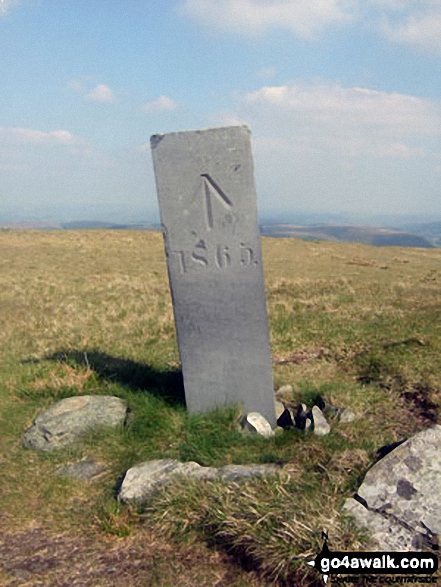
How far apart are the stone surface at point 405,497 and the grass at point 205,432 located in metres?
0.17

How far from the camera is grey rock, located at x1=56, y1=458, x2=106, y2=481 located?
17.0ft

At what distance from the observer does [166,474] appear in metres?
4.74

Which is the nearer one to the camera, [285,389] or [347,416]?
[347,416]

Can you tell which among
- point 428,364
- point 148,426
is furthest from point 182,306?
point 428,364

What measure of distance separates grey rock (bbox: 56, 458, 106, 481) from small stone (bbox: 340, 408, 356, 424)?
269 centimetres

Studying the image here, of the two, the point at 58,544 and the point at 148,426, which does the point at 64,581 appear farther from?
the point at 148,426

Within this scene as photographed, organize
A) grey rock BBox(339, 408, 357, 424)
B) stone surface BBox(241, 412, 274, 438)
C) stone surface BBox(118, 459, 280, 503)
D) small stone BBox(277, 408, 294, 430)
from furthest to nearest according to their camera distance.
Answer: small stone BBox(277, 408, 294, 430) < grey rock BBox(339, 408, 357, 424) < stone surface BBox(241, 412, 274, 438) < stone surface BBox(118, 459, 280, 503)

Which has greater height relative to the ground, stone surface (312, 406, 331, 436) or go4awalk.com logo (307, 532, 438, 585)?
go4awalk.com logo (307, 532, 438, 585)

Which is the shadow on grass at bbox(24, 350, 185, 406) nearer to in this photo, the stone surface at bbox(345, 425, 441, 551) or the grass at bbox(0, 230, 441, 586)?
the grass at bbox(0, 230, 441, 586)

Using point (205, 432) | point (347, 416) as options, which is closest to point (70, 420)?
point (205, 432)

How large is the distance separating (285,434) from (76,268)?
21.2 meters

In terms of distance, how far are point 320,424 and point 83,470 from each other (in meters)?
2.52

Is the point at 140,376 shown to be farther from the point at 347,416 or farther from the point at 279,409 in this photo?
the point at 347,416

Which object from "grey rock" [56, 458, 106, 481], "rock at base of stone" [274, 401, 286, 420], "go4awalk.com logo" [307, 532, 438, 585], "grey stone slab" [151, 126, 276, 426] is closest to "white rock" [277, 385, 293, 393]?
"rock at base of stone" [274, 401, 286, 420]
